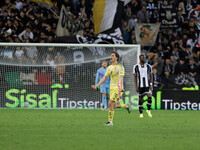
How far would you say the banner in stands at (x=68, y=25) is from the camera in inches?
877

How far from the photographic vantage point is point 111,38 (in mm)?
21375

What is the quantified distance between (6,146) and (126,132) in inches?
127

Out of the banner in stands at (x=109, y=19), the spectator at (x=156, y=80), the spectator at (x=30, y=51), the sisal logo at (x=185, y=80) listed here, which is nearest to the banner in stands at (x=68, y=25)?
the banner in stands at (x=109, y=19)

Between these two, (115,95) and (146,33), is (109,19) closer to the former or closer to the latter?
(146,33)

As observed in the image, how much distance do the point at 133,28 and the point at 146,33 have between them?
0.99 meters

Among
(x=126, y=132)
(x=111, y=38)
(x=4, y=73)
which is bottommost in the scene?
(x=126, y=132)

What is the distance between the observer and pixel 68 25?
2239 centimetres

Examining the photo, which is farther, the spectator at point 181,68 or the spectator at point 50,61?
the spectator at point 181,68

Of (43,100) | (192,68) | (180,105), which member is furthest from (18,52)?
(192,68)

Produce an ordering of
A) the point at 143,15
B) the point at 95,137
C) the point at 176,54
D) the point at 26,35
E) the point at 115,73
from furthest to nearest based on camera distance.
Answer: the point at 143,15, the point at 176,54, the point at 26,35, the point at 115,73, the point at 95,137

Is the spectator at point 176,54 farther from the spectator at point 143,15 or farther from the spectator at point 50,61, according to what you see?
the spectator at point 50,61

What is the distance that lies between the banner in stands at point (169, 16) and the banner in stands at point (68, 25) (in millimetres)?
3674

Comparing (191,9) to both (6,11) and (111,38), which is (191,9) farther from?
(6,11)

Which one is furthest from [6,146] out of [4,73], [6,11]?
[6,11]
